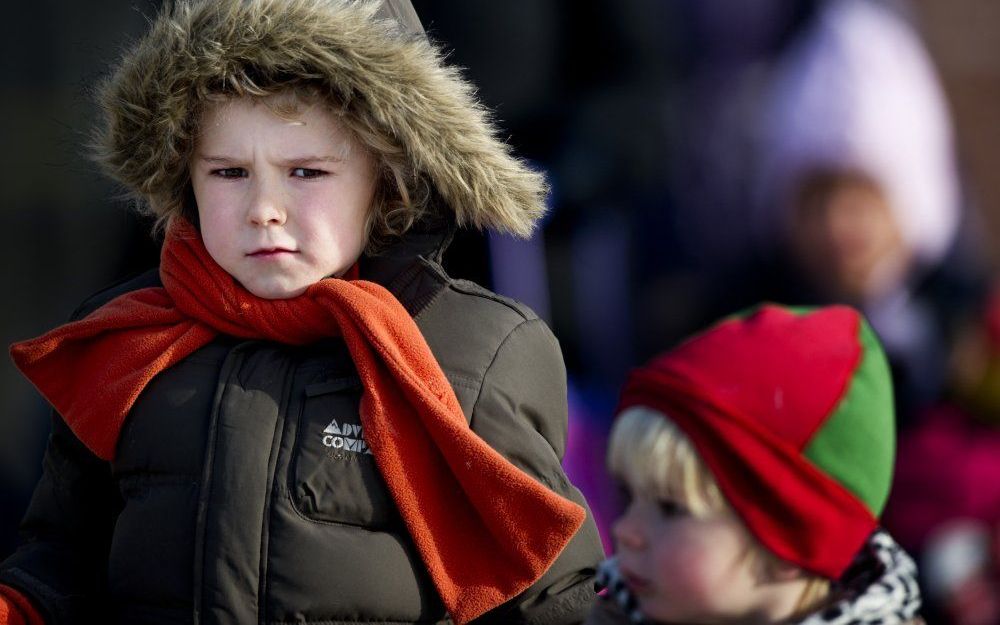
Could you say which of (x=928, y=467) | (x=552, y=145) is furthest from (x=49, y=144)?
(x=928, y=467)

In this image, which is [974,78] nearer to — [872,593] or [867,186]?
[867,186]

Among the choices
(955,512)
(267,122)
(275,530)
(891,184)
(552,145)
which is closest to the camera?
(275,530)

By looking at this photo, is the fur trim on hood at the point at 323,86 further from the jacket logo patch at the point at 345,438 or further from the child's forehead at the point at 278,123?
the jacket logo patch at the point at 345,438

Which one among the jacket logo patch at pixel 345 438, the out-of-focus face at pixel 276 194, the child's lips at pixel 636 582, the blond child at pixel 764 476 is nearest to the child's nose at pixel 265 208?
the out-of-focus face at pixel 276 194

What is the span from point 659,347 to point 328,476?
5.62 ft

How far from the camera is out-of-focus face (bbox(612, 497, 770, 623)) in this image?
59.8 inches

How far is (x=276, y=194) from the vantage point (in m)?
1.83

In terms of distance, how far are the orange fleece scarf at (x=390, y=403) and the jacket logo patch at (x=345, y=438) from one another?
0.08 feet

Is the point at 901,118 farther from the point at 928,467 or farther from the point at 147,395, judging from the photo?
the point at 147,395

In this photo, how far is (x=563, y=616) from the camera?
1843 millimetres

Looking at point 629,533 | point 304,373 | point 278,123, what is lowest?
point 629,533

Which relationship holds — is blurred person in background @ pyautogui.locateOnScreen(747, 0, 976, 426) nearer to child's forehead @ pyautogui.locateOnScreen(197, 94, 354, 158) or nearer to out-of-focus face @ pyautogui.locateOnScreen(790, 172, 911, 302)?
out-of-focus face @ pyautogui.locateOnScreen(790, 172, 911, 302)

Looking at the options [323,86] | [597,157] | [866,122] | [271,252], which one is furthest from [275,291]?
[866,122]

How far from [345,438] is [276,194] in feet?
1.10
